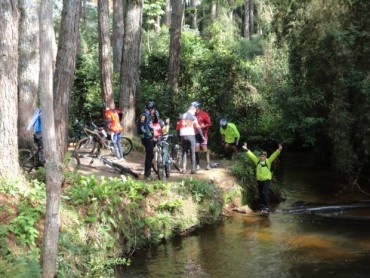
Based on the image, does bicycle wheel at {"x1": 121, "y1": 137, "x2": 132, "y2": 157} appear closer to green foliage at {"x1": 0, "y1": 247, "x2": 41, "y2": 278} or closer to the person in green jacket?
the person in green jacket

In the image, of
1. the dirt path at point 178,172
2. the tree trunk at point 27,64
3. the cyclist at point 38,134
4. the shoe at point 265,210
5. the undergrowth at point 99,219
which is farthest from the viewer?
the shoe at point 265,210

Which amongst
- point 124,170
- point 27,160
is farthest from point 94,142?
point 27,160

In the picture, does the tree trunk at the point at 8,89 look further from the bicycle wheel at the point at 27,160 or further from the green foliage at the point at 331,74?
the green foliage at the point at 331,74

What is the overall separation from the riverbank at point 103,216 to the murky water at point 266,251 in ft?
1.43

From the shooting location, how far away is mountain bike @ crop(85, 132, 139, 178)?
Answer: 12.8m

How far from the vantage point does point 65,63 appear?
1084 centimetres

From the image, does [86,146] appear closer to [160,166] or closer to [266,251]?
[160,166]

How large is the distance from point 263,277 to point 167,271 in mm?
1747

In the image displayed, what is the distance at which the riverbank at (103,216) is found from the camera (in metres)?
7.59

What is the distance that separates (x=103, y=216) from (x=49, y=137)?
3.37 m

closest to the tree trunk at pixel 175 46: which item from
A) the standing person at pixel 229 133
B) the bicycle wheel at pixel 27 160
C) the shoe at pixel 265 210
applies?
the standing person at pixel 229 133

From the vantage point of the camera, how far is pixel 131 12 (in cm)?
1719

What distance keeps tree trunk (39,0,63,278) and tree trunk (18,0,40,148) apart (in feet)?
21.1

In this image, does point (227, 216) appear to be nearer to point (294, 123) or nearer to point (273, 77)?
point (294, 123)
